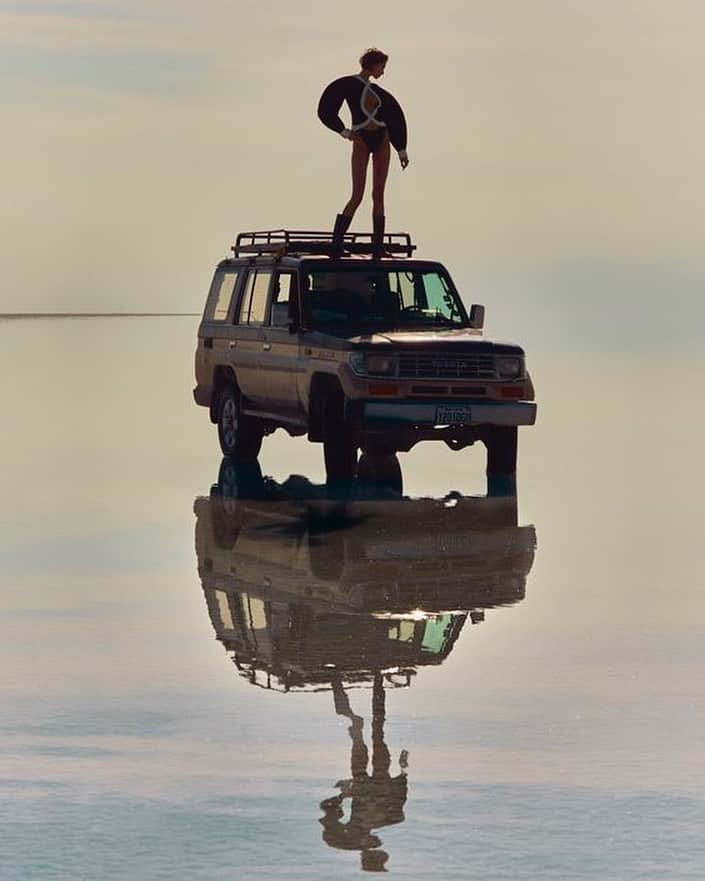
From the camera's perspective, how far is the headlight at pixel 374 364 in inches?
801

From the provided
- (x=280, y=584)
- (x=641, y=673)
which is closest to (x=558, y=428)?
(x=280, y=584)

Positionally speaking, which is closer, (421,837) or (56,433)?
(421,837)

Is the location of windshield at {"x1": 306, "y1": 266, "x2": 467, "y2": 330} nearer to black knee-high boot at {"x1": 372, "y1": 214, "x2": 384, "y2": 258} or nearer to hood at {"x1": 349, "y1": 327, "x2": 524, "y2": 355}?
hood at {"x1": 349, "y1": 327, "x2": 524, "y2": 355}

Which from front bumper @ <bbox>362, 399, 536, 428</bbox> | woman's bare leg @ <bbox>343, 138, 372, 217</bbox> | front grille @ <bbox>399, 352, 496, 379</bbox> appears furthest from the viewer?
woman's bare leg @ <bbox>343, 138, 372, 217</bbox>

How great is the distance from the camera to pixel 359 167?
2405 centimetres

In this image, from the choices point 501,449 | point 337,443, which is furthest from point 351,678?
point 501,449

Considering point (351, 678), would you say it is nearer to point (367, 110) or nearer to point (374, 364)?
point (374, 364)

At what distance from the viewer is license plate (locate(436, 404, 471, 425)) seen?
66.8 feet

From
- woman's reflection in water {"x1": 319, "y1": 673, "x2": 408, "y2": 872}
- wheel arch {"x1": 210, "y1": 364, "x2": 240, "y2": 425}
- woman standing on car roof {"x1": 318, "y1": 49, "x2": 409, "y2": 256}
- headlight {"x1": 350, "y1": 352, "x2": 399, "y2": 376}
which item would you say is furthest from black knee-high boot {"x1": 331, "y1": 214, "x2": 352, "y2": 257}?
woman's reflection in water {"x1": 319, "y1": 673, "x2": 408, "y2": 872}

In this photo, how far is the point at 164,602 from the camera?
12.9m

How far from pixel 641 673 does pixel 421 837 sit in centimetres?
361

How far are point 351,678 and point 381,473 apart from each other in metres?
12.2

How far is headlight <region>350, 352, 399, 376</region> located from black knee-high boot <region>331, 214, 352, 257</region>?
246cm

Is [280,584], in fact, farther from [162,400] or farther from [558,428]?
[162,400]
